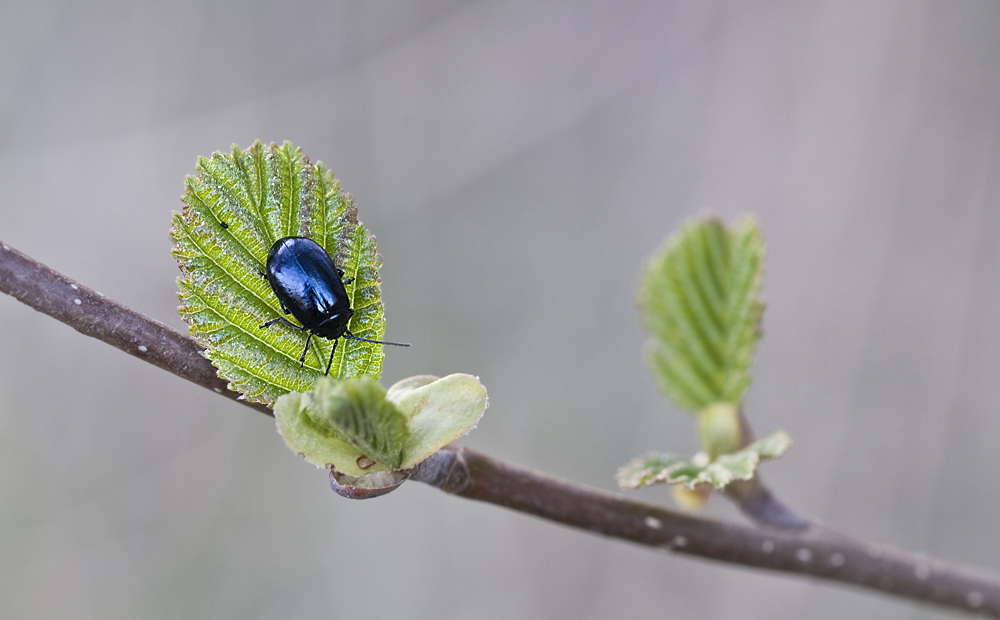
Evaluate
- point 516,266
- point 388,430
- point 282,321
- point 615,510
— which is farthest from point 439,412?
point 516,266

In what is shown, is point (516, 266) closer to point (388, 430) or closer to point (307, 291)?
point (307, 291)

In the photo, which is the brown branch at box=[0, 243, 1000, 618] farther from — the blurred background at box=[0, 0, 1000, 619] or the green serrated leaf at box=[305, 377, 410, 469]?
the blurred background at box=[0, 0, 1000, 619]

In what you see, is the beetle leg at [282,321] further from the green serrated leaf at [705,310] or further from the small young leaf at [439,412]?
the green serrated leaf at [705,310]

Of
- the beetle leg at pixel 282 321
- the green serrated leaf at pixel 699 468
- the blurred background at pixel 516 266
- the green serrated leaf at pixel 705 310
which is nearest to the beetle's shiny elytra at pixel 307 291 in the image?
the beetle leg at pixel 282 321

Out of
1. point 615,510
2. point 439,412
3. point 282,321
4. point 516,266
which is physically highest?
point 516,266

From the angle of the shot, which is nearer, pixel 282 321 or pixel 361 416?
pixel 361 416

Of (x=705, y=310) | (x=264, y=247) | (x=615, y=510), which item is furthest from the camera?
(x=705, y=310)
